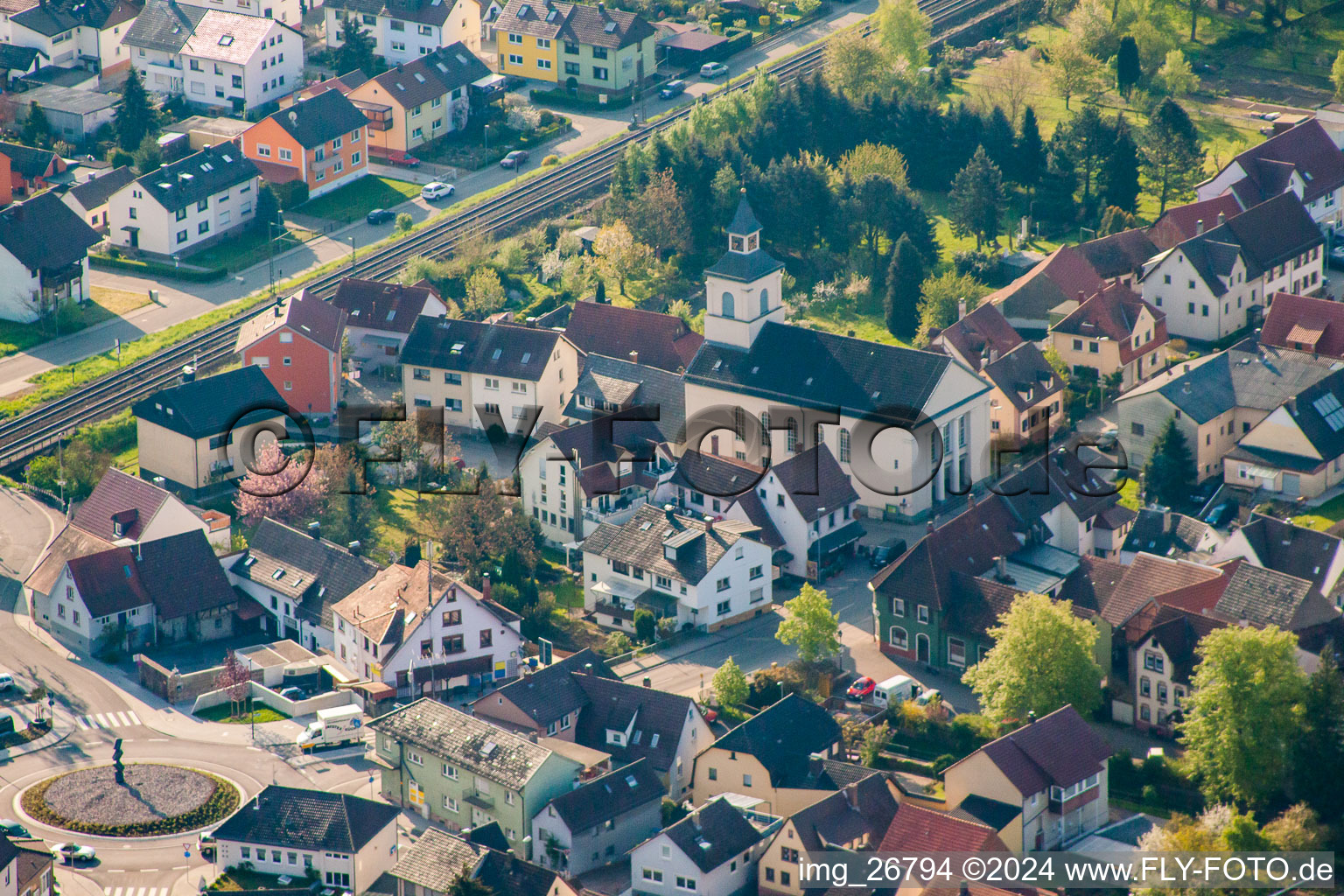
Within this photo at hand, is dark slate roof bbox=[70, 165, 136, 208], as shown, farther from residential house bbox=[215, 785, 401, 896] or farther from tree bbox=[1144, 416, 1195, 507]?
tree bbox=[1144, 416, 1195, 507]

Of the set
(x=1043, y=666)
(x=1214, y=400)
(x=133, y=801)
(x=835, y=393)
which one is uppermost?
(x=835, y=393)

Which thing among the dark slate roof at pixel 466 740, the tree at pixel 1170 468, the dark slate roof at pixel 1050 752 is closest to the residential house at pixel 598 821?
the dark slate roof at pixel 466 740

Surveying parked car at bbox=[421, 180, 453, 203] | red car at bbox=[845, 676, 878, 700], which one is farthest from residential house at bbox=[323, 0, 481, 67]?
red car at bbox=[845, 676, 878, 700]

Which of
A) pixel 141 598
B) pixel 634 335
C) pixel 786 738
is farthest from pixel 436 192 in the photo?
pixel 786 738

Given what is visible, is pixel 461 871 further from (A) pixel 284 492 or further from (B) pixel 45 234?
(B) pixel 45 234

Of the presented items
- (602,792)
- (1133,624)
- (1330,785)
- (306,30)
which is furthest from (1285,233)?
(306,30)

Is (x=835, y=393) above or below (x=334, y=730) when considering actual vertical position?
above
